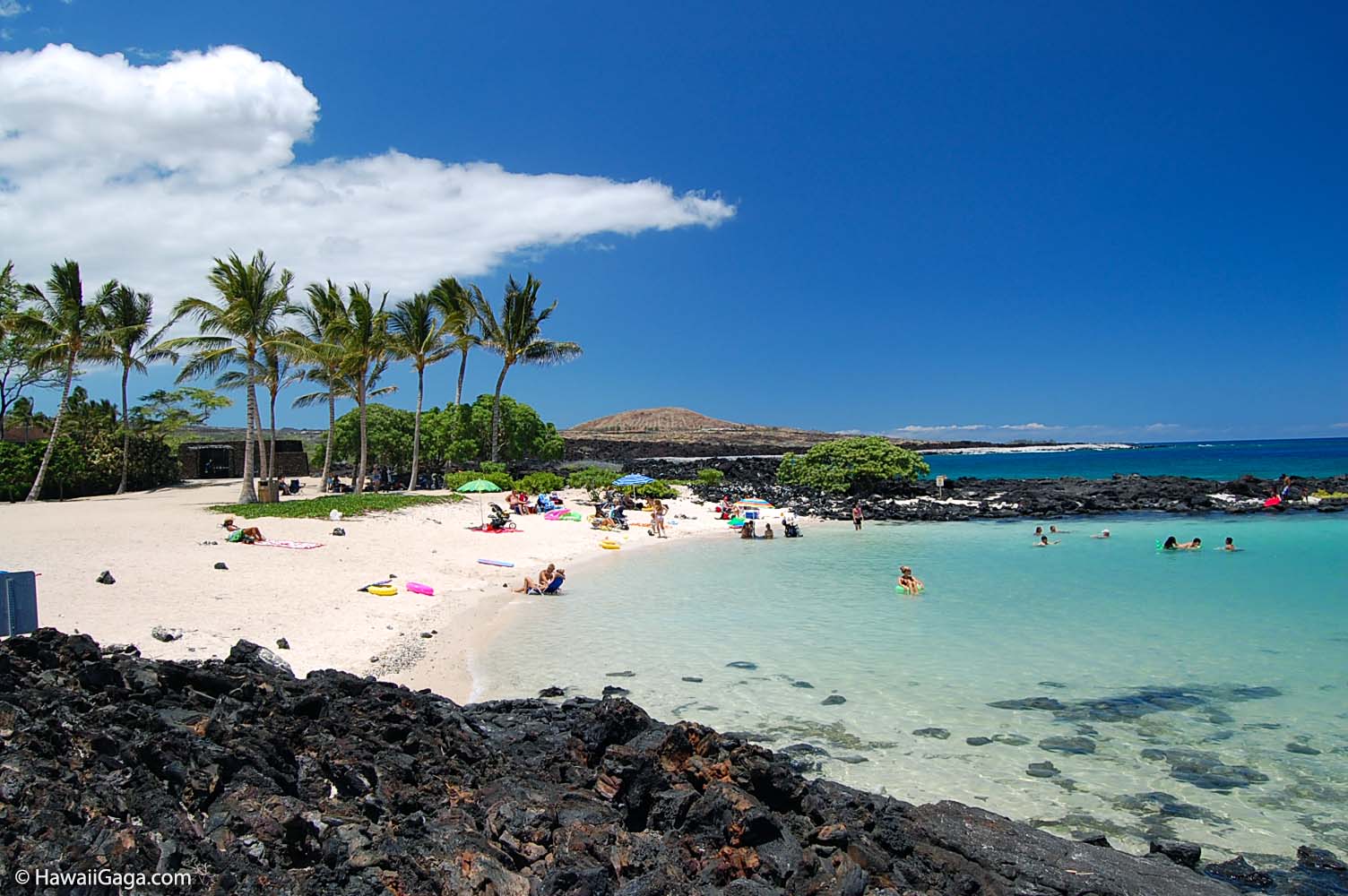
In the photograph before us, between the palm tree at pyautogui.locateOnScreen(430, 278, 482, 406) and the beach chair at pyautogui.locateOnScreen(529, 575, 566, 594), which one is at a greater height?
the palm tree at pyautogui.locateOnScreen(430, 278, 482, 406)

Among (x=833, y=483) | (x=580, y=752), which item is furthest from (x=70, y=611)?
(x=833, y=483)

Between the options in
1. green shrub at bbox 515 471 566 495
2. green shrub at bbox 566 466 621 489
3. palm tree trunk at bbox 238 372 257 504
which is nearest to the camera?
palm tree trunk at bbox 238 372 257 504

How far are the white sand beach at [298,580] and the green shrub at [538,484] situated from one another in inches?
307

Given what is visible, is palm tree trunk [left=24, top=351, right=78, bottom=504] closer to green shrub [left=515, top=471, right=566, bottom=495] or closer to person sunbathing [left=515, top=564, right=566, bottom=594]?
green shrub [left=515, top=471, right=566, bottom=495]

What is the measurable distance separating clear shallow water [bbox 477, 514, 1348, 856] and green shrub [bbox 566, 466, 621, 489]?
1520 cm

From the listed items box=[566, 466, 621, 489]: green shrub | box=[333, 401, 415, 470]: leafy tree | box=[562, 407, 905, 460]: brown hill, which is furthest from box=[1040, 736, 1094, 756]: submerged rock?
box=[562, 407, 905, 460]: brown hill

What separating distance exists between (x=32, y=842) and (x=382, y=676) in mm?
6538

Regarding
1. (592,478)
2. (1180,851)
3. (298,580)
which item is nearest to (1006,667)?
(1180,851)

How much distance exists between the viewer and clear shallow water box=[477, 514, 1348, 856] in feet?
26.3

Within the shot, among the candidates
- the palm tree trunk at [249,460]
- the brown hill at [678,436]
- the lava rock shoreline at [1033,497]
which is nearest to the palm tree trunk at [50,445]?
the palm tree trunk at [249,460]

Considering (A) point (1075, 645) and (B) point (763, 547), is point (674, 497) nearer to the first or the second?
(B) point (763, 547)

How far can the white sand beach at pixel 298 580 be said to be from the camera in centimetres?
1159

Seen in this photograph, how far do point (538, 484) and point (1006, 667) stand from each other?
2638 centimetres

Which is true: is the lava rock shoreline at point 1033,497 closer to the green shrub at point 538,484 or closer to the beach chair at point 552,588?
the green shrub at point 538,484
